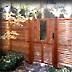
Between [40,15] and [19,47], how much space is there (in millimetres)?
4088

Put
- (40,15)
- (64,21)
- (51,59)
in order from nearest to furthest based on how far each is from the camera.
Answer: (64,21)
(51,59)
(40,15)

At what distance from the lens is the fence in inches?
119

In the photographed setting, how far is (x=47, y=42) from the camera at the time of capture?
332 cm

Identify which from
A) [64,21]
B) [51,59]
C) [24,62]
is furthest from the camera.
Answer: [24,62]

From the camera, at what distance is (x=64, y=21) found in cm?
298

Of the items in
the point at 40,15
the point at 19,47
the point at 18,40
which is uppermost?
the point at 40,15

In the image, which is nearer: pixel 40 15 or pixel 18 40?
pixel 18 40

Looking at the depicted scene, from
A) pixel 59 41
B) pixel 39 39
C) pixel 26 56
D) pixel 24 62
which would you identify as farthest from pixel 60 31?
pixel 24 62

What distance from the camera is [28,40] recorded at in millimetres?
3691

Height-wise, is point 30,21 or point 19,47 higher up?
point 30,21

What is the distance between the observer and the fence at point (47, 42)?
9.93ft

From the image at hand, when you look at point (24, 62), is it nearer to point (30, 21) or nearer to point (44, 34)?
point (44, 34)

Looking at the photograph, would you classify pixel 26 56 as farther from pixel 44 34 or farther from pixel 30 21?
pixel 30 21

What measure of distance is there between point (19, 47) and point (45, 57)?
1.50 meters
